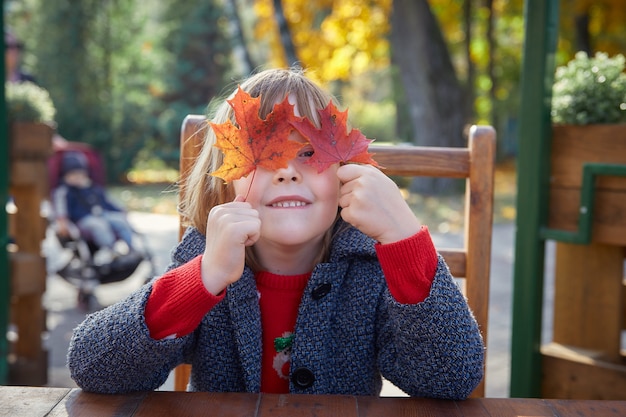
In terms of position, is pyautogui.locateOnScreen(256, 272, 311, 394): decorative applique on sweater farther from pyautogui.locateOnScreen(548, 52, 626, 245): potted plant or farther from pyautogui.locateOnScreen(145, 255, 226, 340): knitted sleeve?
pyautogui.locateOnScreen(548, 52, 626, 245): potted plant

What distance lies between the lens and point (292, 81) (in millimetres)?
1574

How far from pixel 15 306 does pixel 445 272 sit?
115 inches

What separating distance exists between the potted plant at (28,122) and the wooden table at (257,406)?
7.83 ft

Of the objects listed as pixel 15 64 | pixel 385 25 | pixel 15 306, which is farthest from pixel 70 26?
pixel 15 306

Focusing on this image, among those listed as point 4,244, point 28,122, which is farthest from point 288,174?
point 28,122

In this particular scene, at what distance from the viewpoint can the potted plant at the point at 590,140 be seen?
95.3 inches

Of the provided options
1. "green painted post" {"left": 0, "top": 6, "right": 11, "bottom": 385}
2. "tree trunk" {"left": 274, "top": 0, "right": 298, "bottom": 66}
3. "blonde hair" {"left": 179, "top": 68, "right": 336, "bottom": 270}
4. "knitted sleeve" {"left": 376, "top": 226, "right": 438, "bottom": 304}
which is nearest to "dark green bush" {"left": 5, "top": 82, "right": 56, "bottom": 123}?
"green painted post" {"left": 0, "top": 6, "right": 11, "bottom": 385}

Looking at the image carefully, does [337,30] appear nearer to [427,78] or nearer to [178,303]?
[427,78]

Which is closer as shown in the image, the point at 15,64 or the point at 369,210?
the point at 369,210

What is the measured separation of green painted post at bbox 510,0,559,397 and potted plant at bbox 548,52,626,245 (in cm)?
5

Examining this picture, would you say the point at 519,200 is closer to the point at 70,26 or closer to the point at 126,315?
the point at 126,315

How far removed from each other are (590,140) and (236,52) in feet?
36.2

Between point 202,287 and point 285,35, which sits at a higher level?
point 285,35

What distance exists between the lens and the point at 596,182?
2.45 metres
